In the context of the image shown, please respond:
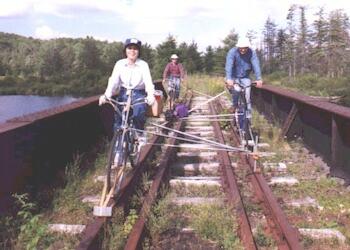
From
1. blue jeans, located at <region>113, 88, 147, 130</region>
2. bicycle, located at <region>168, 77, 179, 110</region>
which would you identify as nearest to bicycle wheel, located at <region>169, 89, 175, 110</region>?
bicycle, located at <region>168, 77, 179, 110</region>

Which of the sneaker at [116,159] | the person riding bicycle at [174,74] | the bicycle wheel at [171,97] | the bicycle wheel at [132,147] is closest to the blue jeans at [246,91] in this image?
the bicycle wheel at [132,147]

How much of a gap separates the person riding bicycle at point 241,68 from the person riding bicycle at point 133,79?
2835mm

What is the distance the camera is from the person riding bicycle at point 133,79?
6113 millimetres

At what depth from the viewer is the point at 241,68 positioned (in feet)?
30.0

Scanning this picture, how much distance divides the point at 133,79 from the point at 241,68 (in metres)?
3.37

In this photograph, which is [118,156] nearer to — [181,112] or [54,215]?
[54,215]

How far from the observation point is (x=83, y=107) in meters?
8.60

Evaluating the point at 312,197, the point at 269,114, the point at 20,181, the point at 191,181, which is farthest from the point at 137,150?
the point at 269,114

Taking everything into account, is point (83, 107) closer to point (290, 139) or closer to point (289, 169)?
point (289, 169)

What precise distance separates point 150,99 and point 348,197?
9.26ft

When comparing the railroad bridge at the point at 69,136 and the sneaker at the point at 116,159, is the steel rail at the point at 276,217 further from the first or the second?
the sneaker at the point at 116,159

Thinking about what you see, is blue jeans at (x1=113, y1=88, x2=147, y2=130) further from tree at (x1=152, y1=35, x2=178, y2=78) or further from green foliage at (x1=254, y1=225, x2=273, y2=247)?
tree at (x1=152, y1=35, x2=178, y2=78)

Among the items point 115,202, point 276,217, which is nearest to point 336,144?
point 276,217

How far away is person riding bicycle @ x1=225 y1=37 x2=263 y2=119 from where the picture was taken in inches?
345
